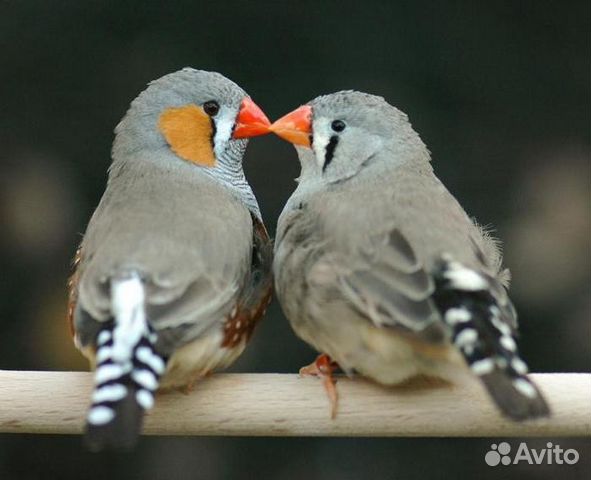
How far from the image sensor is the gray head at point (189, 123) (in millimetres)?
2457

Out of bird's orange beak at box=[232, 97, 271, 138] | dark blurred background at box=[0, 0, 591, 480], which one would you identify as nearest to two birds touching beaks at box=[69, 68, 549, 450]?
bird's orange beak at box=[232, 97, 271, 138]

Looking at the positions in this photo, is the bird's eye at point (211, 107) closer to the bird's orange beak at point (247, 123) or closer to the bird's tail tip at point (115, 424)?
the bird's orange beak at point (247, 123)

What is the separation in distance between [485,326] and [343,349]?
319 millimetres

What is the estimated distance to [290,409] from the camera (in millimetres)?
2137

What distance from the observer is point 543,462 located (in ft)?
11.8

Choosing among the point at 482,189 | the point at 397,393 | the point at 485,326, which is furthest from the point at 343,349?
the point at 482,189

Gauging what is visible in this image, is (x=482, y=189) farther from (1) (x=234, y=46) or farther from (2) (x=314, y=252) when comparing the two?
(2) (x=314, y=252)

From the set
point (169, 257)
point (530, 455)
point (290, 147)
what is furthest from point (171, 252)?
point (530, 455)

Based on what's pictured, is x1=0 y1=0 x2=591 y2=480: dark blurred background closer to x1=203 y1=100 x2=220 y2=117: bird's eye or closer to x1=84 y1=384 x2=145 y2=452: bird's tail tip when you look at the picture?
x1=203 y1=100 x2=220 y2=117: bird's eye

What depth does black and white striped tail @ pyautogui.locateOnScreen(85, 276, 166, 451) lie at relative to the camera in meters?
1.79

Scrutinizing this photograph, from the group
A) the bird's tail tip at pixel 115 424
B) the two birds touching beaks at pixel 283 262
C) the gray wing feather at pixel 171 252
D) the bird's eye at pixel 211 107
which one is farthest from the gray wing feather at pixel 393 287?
the bird's eye at pixel 211 107

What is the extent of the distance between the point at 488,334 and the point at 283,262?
0.51 meters

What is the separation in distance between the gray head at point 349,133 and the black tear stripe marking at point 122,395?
0.66m

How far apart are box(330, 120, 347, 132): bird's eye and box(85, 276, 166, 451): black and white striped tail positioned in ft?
2.05
